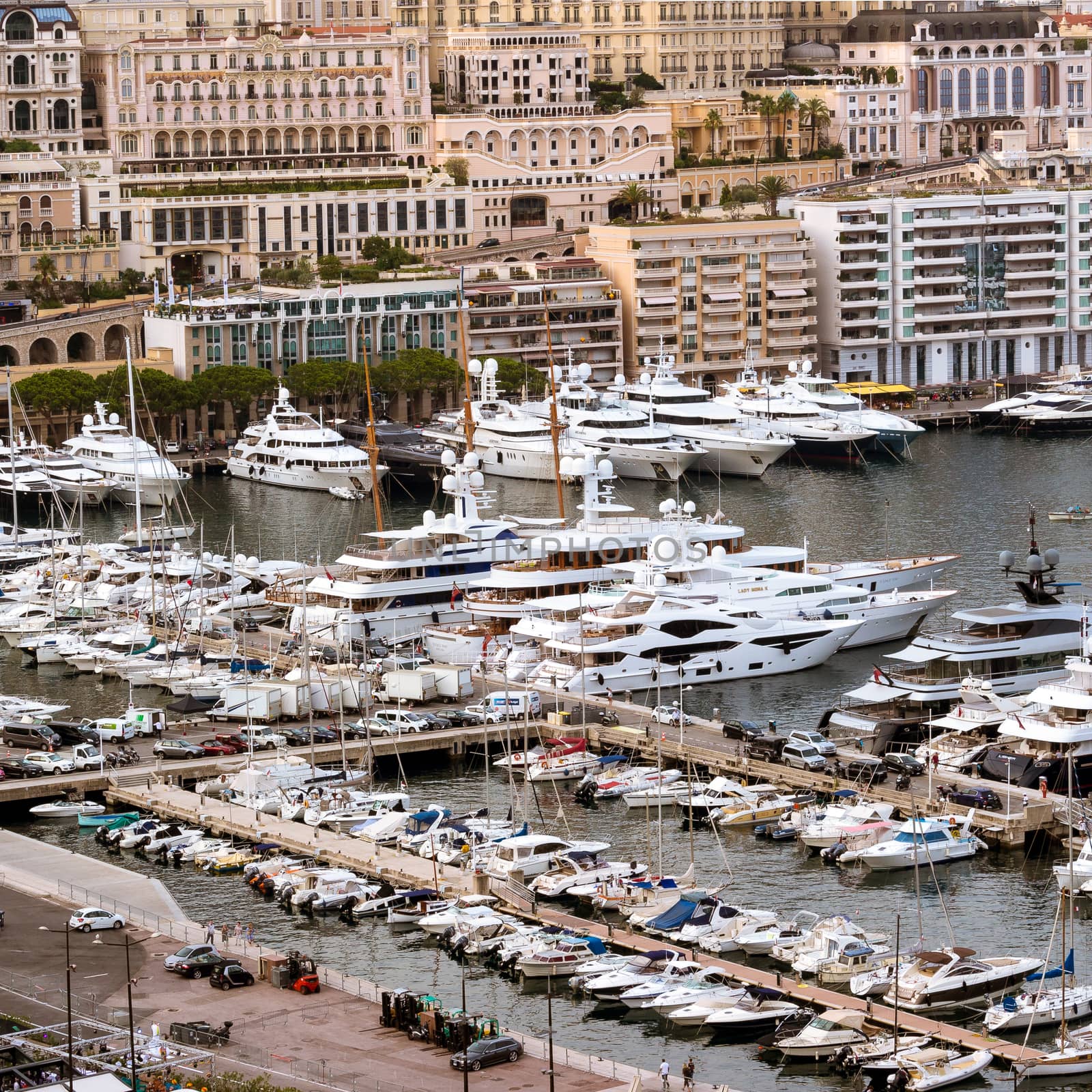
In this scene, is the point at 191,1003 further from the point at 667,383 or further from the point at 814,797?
the point at 667,383

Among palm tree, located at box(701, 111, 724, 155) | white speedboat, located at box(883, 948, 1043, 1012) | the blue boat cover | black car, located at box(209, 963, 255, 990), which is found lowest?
white speedboat, located at box(883, 948, 1043, 1012)

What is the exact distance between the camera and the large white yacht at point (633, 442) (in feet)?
307

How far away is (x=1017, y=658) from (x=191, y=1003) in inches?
865

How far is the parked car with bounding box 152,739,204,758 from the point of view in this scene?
2141 inches

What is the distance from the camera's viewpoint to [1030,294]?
115 meters

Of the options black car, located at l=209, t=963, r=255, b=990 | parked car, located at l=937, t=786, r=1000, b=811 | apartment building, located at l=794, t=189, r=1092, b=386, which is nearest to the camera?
black car, located at l=209, t=963, r=255, b=990

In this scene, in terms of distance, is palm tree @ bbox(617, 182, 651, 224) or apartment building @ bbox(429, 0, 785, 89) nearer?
palm tree @ bbox(617, 182, 651, 224)

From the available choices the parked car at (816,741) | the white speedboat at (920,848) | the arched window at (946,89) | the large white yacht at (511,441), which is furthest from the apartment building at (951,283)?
the white speedboat at (920,848)

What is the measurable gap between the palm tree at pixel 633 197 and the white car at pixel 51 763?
243 feet

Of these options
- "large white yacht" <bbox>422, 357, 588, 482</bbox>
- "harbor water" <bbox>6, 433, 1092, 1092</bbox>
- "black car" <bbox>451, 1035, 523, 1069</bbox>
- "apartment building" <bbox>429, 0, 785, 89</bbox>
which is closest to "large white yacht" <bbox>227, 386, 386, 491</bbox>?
"harbor water" <bbox>6, 433, 1092, 1092</bbox>

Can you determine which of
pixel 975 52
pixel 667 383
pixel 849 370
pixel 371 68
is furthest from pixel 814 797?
pixel 975 52

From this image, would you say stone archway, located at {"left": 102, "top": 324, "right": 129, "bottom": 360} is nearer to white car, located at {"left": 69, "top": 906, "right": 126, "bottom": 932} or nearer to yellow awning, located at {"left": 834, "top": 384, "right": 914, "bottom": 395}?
yellow awning, located at {"left": 834, "top": 384, "right": 914, "bottom": 395}

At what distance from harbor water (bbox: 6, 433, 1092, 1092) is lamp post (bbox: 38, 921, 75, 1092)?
3204 mm

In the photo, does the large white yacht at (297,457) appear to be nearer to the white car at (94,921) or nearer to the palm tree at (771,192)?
the palm tree at (771,192)
